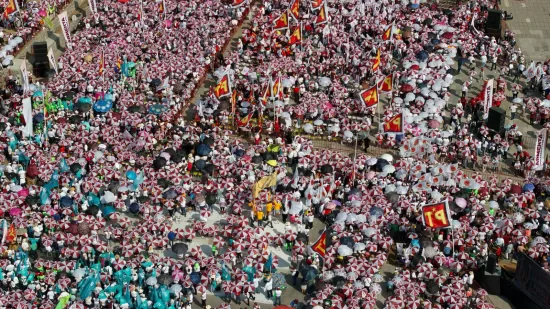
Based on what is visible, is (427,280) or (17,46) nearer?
(427,280)

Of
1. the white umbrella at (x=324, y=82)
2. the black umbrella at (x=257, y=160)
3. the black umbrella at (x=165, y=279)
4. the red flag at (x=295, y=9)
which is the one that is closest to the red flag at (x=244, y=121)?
the black umbrella at (x=257, y=160)

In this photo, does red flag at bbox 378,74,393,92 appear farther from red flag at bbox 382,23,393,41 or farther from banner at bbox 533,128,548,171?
banner at bbox 533,128,548,171

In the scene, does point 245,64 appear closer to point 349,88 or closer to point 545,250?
point 349,88

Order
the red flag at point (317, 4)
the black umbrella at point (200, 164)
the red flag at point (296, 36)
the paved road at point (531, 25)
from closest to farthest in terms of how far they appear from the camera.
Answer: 1. the black umbrella at point (200, 164)
2. the red flag at point (296, 36)
3. the paved road at point (531, 25)
4. the red flag at point (317, 4)

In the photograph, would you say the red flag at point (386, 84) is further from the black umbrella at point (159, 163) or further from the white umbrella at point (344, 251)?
the black umbrella at point (159, 163)

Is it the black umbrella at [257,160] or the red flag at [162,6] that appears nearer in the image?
the black umbrella at [257,160]

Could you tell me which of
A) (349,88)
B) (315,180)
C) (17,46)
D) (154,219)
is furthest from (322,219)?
(17,46)

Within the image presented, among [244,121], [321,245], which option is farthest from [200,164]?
[321,245]
